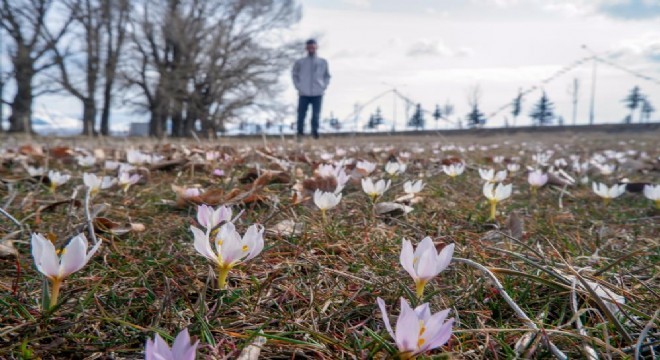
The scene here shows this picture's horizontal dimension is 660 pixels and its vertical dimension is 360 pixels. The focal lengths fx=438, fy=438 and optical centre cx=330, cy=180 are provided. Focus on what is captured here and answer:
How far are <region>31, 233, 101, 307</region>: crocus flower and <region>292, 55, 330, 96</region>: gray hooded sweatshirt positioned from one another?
794 cm

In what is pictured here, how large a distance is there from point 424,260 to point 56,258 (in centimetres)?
59

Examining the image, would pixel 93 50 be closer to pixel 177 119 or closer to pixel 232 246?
pixel 177 119

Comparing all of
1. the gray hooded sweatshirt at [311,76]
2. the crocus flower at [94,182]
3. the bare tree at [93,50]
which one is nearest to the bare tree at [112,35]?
the bare tree at [93,50]

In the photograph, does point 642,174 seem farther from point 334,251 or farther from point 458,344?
point 458,344

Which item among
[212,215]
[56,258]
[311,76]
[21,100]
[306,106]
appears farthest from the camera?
[21,100]

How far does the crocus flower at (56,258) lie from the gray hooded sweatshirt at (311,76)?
794 cm

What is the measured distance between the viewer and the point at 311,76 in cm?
851

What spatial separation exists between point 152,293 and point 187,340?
356 mm

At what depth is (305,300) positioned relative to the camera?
86cm

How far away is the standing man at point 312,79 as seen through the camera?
8.47 m

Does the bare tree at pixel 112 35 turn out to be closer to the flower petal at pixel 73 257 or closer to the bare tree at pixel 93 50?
the bare tree at pixel 93 50

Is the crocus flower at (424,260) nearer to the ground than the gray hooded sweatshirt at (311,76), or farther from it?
nearer to the ground

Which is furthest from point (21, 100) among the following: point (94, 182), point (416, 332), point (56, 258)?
point (416, 332)

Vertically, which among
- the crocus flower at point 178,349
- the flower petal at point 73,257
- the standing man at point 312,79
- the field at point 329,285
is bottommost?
the field at point 329,285
